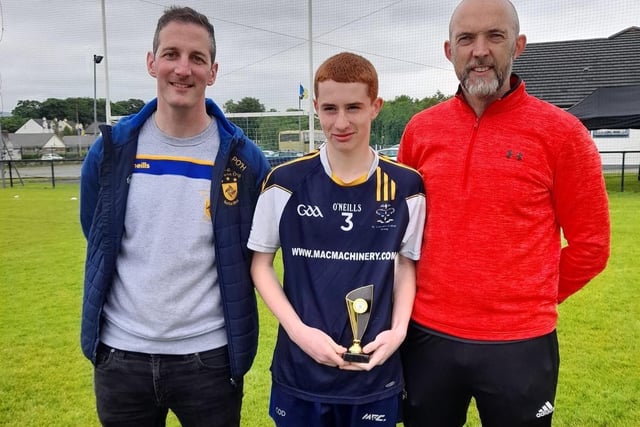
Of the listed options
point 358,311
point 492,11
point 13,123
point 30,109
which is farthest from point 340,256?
point 30,109

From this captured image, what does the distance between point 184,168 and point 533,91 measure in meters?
22.5

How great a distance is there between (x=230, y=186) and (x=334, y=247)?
1.37ft

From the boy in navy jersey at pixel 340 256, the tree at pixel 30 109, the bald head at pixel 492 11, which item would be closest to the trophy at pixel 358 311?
the boy in navy jersey at pixel 340 256

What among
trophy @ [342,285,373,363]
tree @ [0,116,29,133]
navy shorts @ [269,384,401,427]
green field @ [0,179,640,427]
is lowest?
green field @ [0,179,640,427]

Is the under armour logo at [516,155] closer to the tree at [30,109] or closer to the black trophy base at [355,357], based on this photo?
the black trophy base at [355,357]

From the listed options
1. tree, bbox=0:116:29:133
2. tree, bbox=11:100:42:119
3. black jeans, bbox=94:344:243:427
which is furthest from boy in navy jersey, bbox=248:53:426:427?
tree, bbox=11:100:42:119

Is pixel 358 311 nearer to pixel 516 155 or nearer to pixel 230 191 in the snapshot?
pixel 230 191

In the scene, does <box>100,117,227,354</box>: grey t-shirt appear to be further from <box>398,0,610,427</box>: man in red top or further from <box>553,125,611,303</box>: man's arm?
<box>553,125,611,303</box>: man's arm

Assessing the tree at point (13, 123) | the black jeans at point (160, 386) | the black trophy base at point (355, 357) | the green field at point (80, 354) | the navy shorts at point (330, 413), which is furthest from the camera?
the tree at point (13, 123)

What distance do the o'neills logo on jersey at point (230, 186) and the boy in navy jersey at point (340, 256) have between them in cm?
12

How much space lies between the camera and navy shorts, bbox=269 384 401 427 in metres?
1.72

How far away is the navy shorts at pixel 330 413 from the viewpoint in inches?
67.6

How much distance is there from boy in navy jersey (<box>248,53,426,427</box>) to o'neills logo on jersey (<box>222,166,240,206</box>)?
4.6 inches

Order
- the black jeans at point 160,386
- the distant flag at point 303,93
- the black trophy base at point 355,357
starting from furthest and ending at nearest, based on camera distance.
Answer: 1. the distant flag at point 303,93
2. the black jeans at point 160,386
3. the black trophy base at point 355,357
